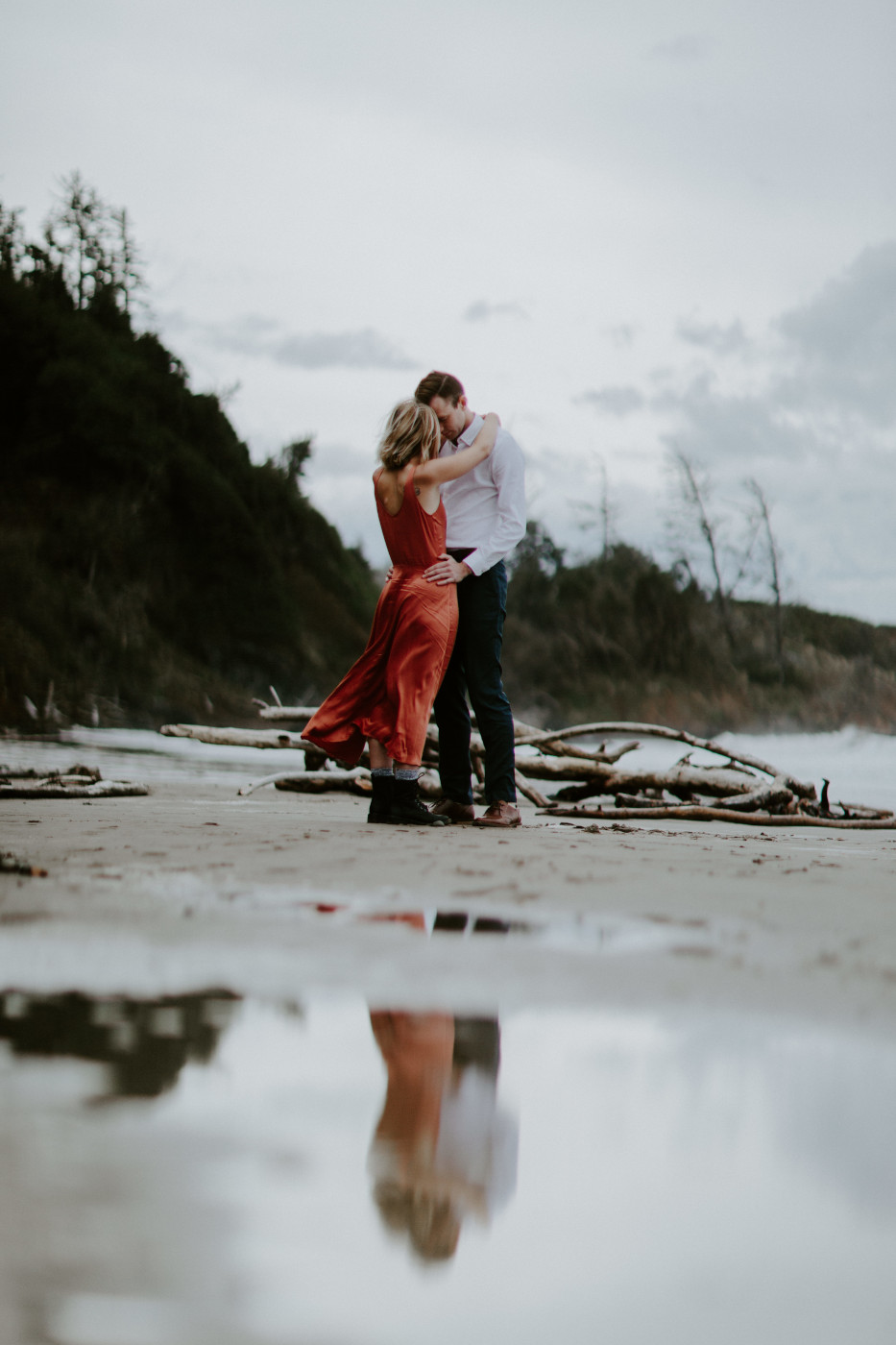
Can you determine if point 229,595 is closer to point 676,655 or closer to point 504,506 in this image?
point 676,655

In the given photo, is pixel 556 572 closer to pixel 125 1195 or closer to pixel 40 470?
pixel 40 470

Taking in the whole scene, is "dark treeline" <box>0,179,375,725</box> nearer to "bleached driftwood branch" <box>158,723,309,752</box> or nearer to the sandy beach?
"bleached driftwood branch" <box>158,723,309,752</box>

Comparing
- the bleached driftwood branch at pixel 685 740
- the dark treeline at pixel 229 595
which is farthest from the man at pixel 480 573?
the dark treeline at pixel 229 595

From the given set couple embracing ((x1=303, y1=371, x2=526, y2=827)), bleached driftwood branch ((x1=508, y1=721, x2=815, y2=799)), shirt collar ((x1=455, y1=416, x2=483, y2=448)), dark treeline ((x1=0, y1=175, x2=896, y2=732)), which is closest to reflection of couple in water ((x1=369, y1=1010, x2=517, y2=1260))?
couple embracing ((x1=303, y1=371, x2=526, y2=827))

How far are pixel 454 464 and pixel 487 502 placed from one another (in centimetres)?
32

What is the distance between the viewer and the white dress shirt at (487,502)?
13.2ft

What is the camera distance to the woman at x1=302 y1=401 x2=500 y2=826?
3895 millimetres

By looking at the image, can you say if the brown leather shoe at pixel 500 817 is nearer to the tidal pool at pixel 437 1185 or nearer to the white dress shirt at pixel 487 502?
the white dress shirt at pixel 487 502

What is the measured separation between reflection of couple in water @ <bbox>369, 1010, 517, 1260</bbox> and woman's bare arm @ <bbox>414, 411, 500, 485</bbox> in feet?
8.98

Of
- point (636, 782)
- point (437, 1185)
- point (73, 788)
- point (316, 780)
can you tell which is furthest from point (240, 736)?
point (437, 1185)

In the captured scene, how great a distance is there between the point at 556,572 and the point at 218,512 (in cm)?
865

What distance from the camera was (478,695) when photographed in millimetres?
4125

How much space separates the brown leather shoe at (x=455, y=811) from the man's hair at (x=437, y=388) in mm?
1523

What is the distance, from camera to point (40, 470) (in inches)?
938
